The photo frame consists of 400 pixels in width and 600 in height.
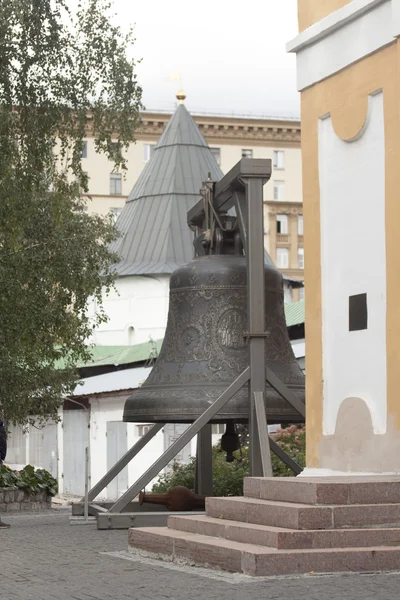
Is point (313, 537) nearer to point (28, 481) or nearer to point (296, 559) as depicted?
point (296, 559)

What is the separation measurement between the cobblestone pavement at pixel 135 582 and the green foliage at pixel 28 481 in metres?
11.1

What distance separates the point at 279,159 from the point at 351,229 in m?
81.8

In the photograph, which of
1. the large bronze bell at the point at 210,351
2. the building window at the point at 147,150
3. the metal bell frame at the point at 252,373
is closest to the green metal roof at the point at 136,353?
the large bronze bell at the point at 210,351

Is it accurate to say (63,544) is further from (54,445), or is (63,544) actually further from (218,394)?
(54,445)

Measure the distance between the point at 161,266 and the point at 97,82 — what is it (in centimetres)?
4139

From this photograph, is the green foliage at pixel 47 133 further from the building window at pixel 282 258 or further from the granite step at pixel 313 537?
the building window at pixel 282 258

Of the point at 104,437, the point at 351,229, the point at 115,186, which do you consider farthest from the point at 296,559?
the point at 115,186

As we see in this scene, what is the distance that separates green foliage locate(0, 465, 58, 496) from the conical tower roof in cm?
3781

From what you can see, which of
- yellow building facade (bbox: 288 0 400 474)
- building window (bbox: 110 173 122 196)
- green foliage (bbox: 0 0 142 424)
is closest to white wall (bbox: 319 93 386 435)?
yellow building facade (bbox: 288 0 400 474)

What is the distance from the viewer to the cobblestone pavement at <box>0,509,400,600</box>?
7938 millimetres

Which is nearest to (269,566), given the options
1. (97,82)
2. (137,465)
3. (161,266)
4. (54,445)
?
(97,82)

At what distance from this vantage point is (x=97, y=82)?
1970cm

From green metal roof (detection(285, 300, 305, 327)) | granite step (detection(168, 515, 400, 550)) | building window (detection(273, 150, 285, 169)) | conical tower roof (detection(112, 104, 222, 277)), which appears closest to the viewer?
granite step (detection(168, 515, 400, 550))

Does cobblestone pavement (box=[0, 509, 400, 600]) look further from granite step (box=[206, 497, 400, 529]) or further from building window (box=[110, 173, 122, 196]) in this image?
building window (box=[110, 173, 122, 196])
